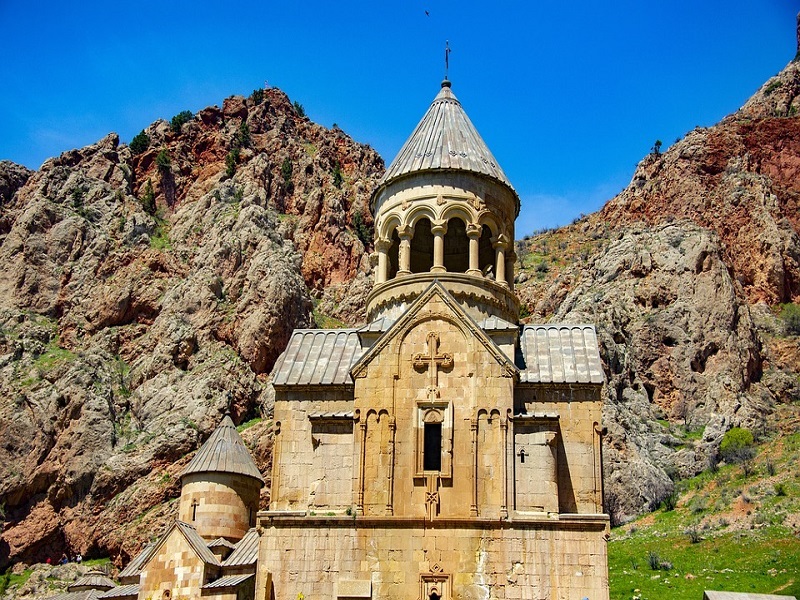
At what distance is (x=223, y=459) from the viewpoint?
27.2 metres

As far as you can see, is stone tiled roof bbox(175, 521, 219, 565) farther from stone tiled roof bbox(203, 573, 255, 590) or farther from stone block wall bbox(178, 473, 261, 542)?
stone block wall bbox(178, 473, 261, 542)

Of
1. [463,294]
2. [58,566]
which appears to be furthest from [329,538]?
[58,566]

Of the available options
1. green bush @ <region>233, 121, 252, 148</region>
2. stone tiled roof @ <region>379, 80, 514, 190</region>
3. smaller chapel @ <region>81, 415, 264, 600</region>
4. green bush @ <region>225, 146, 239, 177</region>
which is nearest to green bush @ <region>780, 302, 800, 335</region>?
green bush @ <region>225, 146, 239, 177</region>

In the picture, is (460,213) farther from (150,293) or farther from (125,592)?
(150,293)

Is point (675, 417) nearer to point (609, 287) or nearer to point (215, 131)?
point (609, 287)

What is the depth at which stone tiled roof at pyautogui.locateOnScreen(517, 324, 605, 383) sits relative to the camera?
786 inches

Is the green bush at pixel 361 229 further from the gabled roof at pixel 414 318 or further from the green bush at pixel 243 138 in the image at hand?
the gabled roof at pixel 414 318

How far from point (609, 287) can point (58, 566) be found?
3137cm

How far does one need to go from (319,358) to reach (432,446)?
3.67m

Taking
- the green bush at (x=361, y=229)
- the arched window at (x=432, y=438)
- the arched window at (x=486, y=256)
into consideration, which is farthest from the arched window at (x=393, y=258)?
the green bush at (x=361, y=229)

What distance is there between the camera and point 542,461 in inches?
746

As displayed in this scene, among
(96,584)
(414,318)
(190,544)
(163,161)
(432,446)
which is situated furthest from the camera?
(163,161)

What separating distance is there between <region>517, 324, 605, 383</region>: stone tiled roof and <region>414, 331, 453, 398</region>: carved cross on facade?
1.74 metres

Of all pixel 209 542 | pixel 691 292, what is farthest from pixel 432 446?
pixel 691 292
